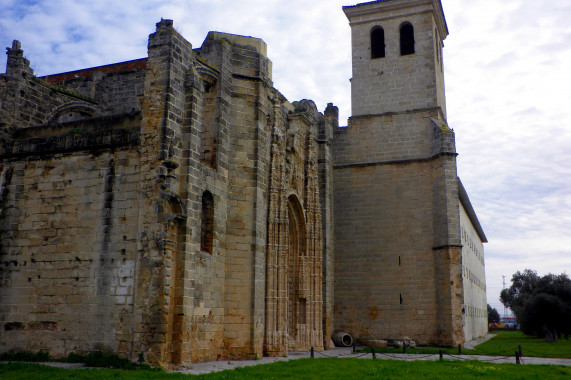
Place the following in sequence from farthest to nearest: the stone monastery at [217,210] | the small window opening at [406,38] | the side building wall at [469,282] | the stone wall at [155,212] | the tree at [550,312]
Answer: the tree at [550,312]
the side building wall at [469,282]
the small window opening at [406,38]
the stone monastery at [217,210]
the stone wall at [155,212]

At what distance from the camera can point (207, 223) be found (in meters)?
14.8

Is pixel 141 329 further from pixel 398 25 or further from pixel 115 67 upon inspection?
pixel 398 25

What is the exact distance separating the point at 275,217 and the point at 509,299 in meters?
51.8

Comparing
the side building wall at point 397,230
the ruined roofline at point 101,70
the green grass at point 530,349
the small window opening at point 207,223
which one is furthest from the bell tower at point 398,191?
the small window opening at point 207,223

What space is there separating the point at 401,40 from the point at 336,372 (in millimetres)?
17939

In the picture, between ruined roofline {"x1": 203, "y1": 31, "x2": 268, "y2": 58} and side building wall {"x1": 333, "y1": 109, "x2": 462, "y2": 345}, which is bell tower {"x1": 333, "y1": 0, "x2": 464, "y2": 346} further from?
ruined roofline {"x1": 203, "y1": 31, "x2": 268, "y2": 58}

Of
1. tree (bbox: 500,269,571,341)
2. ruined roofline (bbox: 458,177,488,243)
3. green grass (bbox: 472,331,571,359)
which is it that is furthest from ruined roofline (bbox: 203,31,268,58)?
tree (bbox: 500,269,571,341)

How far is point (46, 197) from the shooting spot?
46.9ft

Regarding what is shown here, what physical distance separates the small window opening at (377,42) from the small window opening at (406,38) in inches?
34.4

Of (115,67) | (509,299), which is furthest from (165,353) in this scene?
(509,299)

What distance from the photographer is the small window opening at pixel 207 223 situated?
1465 centimetres

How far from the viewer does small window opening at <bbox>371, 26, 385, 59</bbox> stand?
85.2 ft

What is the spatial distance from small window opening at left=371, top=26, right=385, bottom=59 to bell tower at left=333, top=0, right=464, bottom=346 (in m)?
0.05

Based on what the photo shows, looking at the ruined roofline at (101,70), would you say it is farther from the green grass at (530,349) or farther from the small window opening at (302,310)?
the green grass at (530,349)
